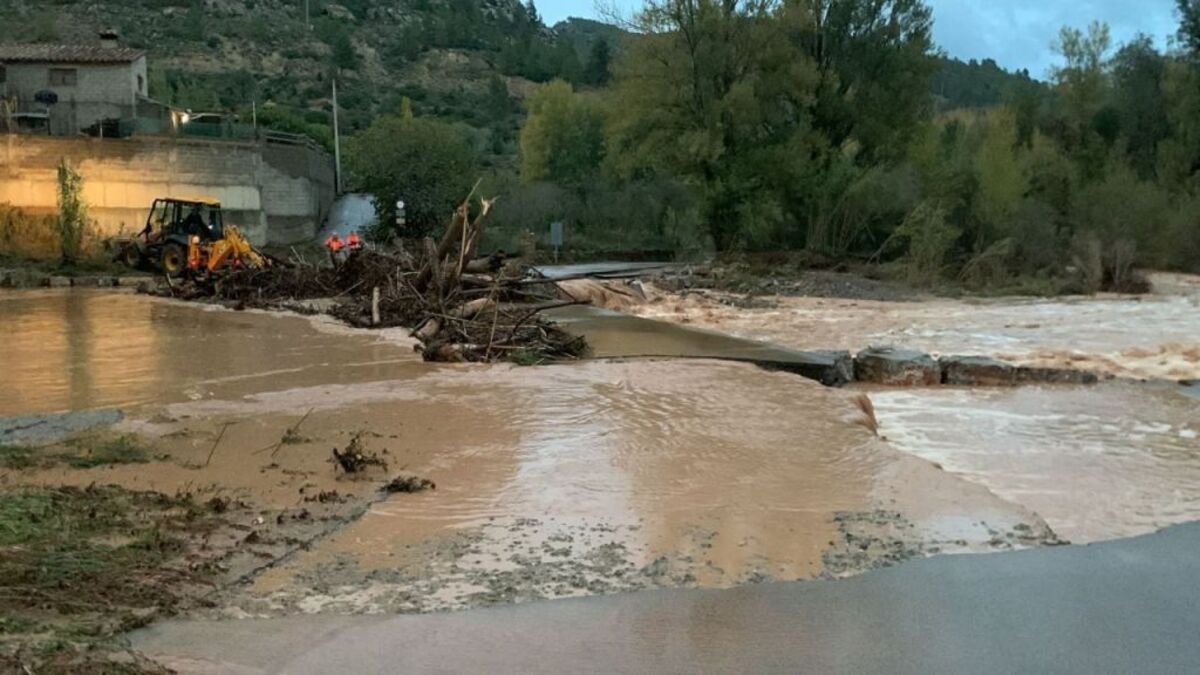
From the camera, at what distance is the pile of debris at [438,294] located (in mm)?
13586

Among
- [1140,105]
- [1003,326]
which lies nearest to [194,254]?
[1003,326]

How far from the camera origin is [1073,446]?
9273 mm

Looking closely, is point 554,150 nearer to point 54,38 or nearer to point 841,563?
point 54,38

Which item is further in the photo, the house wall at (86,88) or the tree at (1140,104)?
the tree at (1140,104)

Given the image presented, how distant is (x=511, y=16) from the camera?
130 m

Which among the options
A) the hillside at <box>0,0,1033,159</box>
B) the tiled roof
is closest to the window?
the tiled roof

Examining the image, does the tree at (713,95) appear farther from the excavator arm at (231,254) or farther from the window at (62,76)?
the window at (62,76)

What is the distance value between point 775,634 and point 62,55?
4417 cm

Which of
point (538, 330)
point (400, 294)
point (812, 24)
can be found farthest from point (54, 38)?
point (538, 330)

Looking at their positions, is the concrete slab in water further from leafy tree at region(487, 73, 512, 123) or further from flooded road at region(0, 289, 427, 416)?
leafy tree at region(487, 73, 512, 123)

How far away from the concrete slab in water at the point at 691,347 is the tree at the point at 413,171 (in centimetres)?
1869

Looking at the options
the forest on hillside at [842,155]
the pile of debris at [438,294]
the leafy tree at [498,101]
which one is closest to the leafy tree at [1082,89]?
the forest on hillside at [842,155]

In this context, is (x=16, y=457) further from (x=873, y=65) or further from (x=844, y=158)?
(x=873, y=65)

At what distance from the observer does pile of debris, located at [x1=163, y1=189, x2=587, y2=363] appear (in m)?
13.6
